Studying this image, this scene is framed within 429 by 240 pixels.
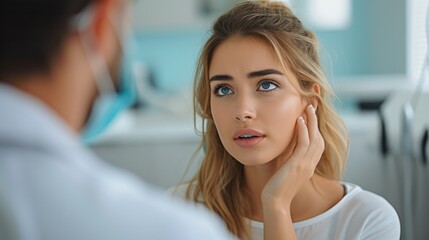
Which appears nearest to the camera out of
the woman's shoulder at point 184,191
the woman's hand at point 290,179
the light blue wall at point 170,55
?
the woman's hand at point 290,179

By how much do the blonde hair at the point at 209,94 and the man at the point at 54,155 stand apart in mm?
735

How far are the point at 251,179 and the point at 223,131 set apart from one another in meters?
0.19

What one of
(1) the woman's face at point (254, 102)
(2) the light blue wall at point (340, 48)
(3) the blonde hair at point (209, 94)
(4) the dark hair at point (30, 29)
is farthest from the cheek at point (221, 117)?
(2) the light blue wall at point (340, 48)

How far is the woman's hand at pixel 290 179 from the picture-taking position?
126cm

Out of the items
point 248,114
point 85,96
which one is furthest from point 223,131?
point 85,96

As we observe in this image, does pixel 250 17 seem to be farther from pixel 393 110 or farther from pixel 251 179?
pixel 393 110

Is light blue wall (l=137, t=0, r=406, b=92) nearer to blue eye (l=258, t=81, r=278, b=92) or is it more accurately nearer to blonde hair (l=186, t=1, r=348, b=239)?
blonde hair (l=186, t=1, r=348, b=239)

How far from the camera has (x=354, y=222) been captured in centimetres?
134

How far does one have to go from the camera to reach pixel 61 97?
2.19 ft

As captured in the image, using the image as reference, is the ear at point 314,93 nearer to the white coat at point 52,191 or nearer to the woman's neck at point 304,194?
the woman's neck at point 304,194

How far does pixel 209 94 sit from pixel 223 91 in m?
0.12

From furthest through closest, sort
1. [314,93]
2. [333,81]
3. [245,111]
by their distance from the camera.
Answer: [333,81]
[314,93]
[245,111]

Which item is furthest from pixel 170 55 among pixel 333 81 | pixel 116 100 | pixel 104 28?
pixel 104 28

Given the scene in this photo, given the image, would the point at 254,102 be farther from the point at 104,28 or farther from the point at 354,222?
the point at 104,28
